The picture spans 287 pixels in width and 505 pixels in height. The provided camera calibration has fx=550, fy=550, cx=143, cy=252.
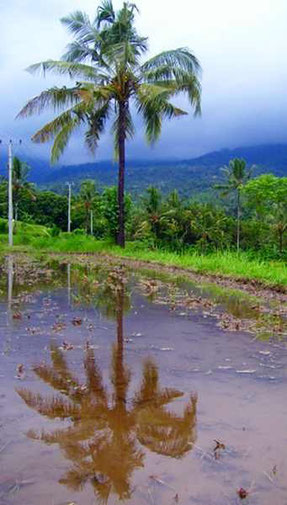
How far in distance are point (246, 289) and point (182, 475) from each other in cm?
936

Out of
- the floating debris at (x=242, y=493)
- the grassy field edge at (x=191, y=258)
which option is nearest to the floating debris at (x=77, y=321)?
the floating debris at (x=242, y=493)

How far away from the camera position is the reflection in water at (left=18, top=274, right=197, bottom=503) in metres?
3.30

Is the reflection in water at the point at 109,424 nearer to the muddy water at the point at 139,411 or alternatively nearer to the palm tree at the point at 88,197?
the muddy water at the point at 139,411

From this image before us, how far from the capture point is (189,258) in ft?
59.0

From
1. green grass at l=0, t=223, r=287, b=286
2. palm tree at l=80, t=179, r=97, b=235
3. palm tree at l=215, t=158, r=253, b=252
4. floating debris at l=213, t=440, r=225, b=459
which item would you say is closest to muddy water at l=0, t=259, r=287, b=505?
floating debris at l=213, t=440, r=225, b=459

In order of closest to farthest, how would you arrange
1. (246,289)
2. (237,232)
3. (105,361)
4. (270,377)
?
1. (270,377)
2. (105,361)
3. (246,289)
4. (237,232)

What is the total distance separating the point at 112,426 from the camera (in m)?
3.99

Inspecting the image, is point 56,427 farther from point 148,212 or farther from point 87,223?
point 87,223

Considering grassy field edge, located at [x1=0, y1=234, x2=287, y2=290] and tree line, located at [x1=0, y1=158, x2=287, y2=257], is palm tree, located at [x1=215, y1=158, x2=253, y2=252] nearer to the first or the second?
tree line, located at [x1=0, y1=158, x2=287, y2=257]

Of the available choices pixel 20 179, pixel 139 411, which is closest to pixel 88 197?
pixel 20 179

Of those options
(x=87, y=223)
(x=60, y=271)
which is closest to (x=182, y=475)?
(x=60, y=271)

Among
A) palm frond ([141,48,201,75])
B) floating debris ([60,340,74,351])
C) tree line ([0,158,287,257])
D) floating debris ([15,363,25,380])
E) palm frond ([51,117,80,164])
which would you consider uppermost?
palm frond ([141,48,201,75])

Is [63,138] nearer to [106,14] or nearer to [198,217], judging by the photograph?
[106,14]

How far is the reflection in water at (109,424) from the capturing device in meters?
3.30
